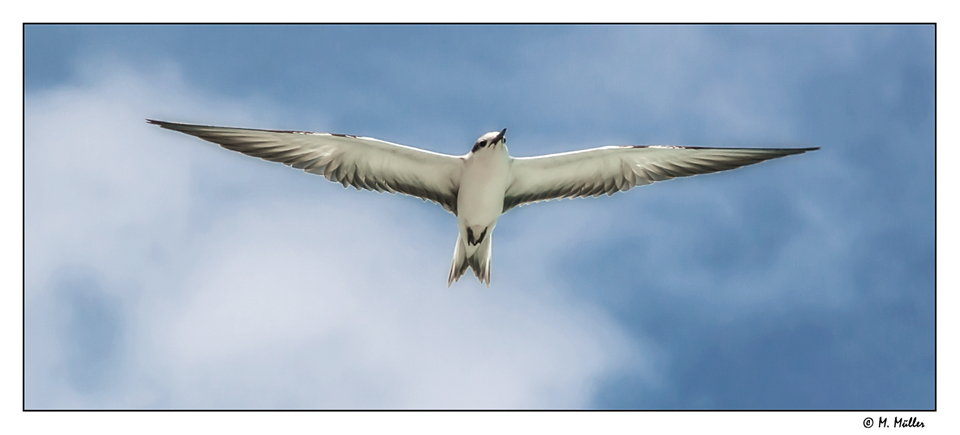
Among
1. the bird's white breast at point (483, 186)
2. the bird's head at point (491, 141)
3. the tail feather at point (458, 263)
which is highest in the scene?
the bird's head at point (491, 141)

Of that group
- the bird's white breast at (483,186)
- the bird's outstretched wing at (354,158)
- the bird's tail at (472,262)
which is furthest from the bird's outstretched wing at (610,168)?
the bird's outstretched wing at (354,158)

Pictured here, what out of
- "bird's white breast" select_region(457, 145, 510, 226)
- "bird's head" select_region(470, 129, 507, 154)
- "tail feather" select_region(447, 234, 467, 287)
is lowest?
"tail feather" select_region(447, 234, 467, 287)

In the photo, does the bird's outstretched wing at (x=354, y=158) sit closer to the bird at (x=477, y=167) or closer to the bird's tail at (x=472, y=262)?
the bird at (x=477, y=167)

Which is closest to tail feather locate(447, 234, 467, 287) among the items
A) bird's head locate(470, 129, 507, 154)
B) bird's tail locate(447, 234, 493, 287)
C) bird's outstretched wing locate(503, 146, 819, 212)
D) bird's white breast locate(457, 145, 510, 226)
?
bird's tail locate(447, 234, 493, 287)

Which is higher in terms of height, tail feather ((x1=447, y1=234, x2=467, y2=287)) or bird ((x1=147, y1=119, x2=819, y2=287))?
bird ((x1=147, y1=119, x2=819, y2=287))

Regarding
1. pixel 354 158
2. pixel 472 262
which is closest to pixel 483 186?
pixel 472 262

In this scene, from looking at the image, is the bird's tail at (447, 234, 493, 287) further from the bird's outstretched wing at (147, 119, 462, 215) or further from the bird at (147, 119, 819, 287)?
the bird's outstretched wing at (147, 119, 462, 215)
